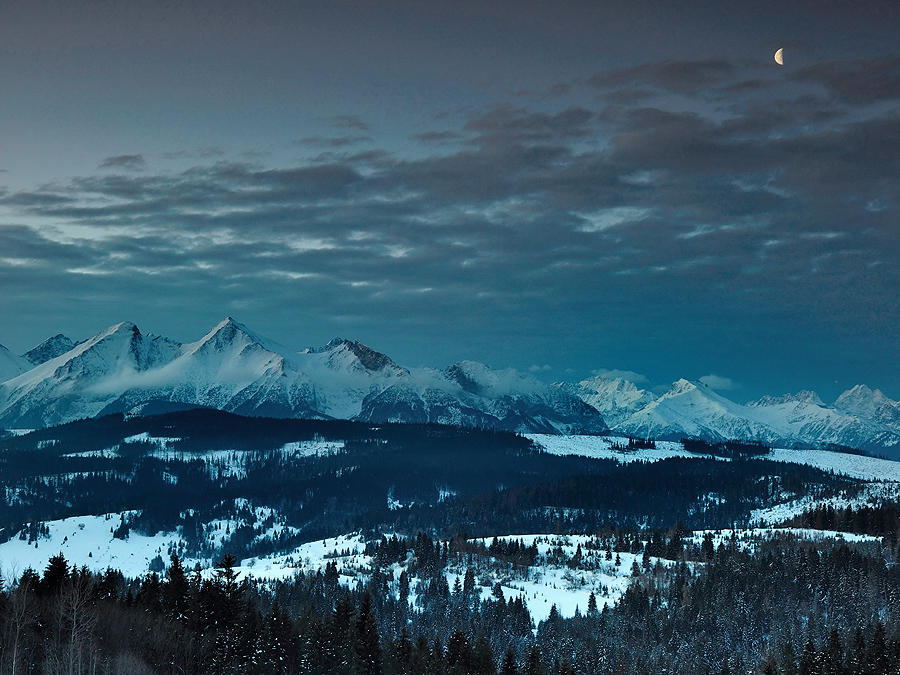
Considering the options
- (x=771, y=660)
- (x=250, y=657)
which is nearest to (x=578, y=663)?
(x=771, y=660)

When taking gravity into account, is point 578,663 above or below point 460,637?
below

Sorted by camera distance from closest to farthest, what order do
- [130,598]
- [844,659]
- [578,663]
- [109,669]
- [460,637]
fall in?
[109,669] < [130,598] < [460,637] < [844,659] < [578,663]

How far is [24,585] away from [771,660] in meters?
133

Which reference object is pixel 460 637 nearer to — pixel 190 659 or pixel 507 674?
pixel 507 674

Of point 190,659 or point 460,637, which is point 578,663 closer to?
point 460,637

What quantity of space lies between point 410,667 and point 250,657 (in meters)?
23.6

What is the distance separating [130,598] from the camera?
382 feet

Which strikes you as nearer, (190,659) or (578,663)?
(190,659)

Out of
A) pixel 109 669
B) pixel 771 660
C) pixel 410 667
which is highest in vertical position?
pixel 109 669

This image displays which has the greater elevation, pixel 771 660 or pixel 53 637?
pixel 53 637

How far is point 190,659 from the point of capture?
321 feet

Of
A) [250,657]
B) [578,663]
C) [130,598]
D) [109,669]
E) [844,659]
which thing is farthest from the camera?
[578,663]

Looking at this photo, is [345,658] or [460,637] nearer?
[345,658]

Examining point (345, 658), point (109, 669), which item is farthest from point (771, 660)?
point (109, 669)
